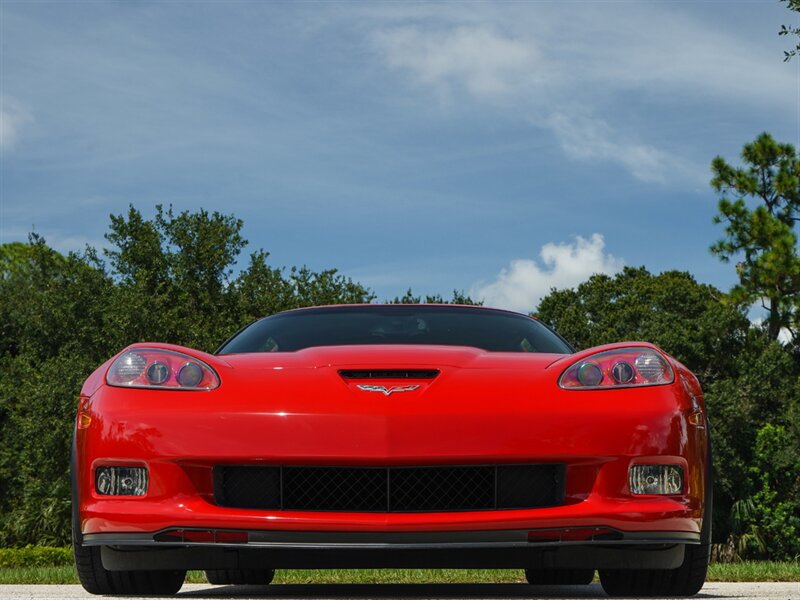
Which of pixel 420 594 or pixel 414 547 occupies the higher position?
pixel 414 547

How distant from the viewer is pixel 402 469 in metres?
4.24

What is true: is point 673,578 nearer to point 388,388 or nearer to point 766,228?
point 388,388

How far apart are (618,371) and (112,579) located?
237 centimetres

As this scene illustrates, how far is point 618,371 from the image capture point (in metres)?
4.47

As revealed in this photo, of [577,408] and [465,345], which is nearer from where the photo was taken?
[577,408]

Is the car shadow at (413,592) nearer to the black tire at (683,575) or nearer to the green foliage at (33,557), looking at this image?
the black tire at (683,575)

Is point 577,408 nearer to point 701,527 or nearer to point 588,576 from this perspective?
point 701,527

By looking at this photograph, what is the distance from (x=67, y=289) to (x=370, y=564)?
39.0 m

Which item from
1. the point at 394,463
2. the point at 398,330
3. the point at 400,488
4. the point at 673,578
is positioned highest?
the point at 398,330

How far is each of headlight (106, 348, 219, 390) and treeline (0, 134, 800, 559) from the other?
34417 millimetres

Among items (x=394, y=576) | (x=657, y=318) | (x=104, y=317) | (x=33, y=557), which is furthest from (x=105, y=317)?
(x=394, y=576)

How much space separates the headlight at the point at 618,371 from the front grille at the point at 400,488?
371 millimetres

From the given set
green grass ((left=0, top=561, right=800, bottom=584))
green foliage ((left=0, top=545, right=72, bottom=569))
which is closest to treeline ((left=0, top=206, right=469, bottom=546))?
green foliage ((left=0, top=545, right=72, bottom=569))

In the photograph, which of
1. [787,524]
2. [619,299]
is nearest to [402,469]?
[787,524]
